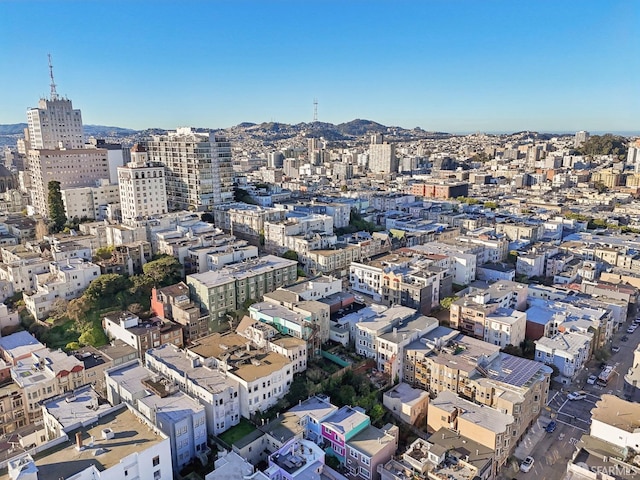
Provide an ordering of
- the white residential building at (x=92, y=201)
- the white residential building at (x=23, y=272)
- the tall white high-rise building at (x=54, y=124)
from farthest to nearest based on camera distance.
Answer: the tall white high-rise building at (x=54, y=124), the white residential building at (x=92, y=201), the white residential building at (x=23, y=272)

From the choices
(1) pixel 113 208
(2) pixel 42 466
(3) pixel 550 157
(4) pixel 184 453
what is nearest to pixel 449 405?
(4) pixel 184 453

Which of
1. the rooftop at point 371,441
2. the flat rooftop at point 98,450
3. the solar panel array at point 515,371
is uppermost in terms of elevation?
the flat rooftop at point 98,450

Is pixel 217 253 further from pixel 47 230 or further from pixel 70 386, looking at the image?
pixel 47 230

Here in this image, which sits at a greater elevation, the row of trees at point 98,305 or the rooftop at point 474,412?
the row of trees at point 98,305

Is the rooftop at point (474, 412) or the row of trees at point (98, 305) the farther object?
the row of trees at point (98, 305)

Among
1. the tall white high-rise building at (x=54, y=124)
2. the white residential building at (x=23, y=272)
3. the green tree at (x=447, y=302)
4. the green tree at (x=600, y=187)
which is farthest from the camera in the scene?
the green tree at (x=600, y=187)

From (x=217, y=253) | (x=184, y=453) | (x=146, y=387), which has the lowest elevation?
(x=184, y=453)

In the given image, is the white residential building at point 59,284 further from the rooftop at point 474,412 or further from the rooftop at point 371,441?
the rooftop at point 474,412

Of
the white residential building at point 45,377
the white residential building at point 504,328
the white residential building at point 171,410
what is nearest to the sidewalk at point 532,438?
the white residential building at point 504,328

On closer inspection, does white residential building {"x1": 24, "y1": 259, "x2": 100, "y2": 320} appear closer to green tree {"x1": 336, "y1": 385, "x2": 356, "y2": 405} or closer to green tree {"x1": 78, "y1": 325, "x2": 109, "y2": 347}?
green tree {"x1": 78, "y1": 325, "x2": 109, "y2": 347}
